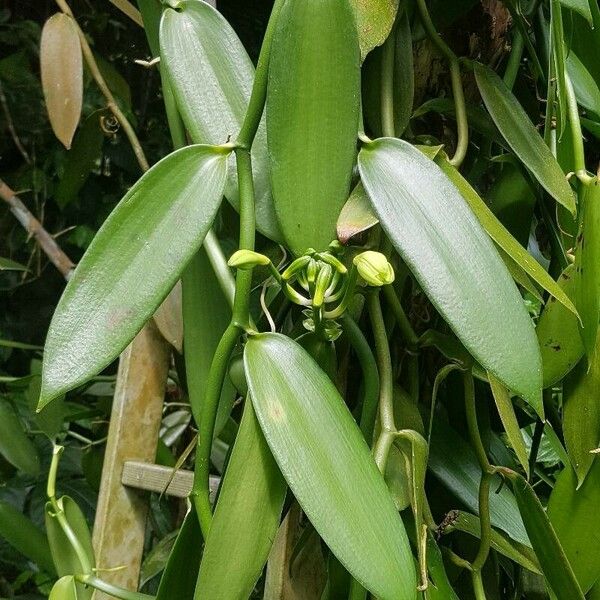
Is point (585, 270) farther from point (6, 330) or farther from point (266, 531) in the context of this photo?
point (6, 330)

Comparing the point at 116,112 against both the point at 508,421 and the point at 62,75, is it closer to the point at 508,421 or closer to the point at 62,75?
the point at 62,75

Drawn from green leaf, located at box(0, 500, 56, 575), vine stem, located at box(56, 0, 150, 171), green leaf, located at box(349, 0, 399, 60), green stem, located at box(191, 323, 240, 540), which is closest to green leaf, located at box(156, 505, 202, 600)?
green stem, located at box(191, 323, 240, 540)

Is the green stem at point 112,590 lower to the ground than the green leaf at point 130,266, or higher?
lower

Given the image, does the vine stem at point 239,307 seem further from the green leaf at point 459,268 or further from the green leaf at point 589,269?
the green leaf at point 589,269

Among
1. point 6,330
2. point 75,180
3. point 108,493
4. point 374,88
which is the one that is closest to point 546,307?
point 374,88

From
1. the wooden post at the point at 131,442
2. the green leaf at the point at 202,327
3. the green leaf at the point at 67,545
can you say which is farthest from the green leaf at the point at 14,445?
the green leaf at the point at 202,327

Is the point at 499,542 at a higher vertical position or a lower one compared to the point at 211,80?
lower

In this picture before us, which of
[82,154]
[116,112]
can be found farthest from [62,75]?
[82,154]
